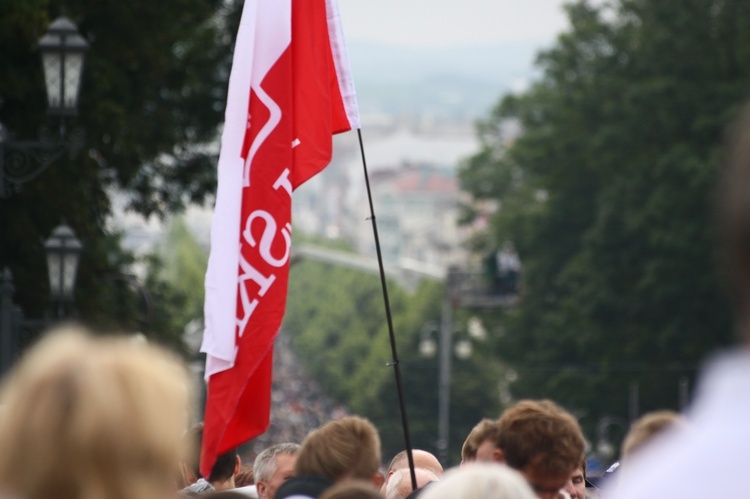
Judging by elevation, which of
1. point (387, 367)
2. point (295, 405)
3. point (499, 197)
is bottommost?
point (295, 405)

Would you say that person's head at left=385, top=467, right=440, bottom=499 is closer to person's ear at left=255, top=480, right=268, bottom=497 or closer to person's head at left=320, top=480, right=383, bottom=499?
person's ear at left=255, top=480, right=268, bottom=497

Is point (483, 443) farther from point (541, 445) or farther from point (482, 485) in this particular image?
point (482, 485)

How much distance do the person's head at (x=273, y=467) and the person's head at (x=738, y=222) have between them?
476 cm

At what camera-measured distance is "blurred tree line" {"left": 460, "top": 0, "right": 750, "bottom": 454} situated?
132 ft

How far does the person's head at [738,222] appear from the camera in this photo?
203 centimetres

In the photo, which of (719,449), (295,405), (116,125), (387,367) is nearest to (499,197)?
(387,367)

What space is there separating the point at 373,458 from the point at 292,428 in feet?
271

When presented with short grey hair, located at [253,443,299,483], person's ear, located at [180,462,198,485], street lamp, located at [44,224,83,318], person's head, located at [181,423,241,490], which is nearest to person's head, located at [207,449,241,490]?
person's head, located at [181,423,241,490]

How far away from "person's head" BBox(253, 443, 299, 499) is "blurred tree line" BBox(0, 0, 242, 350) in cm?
909

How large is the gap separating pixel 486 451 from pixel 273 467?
168cm

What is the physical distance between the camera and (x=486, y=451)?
18.2ft

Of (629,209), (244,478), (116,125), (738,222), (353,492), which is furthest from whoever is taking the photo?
(629,209)

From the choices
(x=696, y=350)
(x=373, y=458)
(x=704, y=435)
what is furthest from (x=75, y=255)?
(x=696, y=350)

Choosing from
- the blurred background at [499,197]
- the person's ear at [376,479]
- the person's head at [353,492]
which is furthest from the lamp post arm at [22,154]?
the person's head at [353,492]
